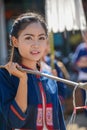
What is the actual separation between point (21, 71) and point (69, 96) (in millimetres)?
6597

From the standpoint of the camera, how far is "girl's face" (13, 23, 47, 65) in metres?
3.29

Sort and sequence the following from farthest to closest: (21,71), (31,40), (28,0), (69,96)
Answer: (28,0) < (69,96) < (31,40) < (21,71)

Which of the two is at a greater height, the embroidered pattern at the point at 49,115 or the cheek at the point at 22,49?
the cheek at the point at 22,49

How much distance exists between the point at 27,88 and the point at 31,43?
28cm

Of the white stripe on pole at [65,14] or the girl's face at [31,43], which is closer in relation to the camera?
the girl's face at [31,43]

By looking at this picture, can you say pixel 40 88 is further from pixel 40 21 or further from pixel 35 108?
pixel 40 21

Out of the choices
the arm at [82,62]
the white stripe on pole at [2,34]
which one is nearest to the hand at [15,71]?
the arm at [82,62]

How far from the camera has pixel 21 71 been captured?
122 inches

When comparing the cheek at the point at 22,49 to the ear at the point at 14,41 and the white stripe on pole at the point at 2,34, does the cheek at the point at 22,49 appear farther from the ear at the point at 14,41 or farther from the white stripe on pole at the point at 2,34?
the white stripe on pole at the point at 2,34

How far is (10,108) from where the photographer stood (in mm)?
3164

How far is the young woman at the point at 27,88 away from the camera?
3150 mm

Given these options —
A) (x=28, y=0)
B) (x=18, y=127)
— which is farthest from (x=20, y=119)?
(x=28, y=0)

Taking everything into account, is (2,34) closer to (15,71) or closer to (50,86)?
(50,86)

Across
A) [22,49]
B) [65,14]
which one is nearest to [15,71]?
[22,49]
